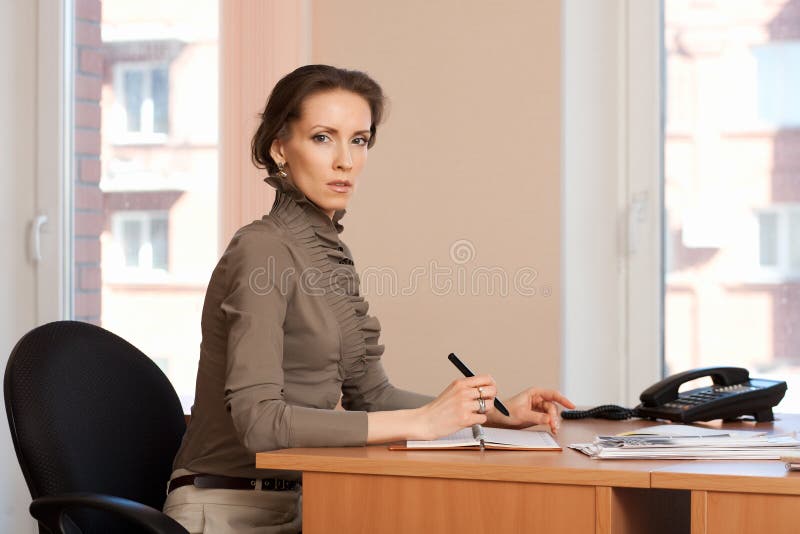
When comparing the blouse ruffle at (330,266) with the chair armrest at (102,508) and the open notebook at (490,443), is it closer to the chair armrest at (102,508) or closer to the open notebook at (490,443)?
the open notebook at (490,443)

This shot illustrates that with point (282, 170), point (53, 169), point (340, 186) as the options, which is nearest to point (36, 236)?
point (53, 169)

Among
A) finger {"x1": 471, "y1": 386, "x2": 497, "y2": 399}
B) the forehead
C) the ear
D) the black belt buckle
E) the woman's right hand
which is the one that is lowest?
the black belt buckle

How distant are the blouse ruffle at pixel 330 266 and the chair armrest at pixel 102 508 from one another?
0.47 meters

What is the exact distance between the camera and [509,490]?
1359mm

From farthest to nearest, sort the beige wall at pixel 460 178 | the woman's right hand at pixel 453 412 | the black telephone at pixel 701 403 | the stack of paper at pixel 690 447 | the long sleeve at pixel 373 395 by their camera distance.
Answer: the beige wall at pixel 460 178 < the long sleeve at pixel 373 395 < the black telephone at pixel 701 403 < the woman's right hand at pixel 453 412 < the stack of paper at pixel 690 447

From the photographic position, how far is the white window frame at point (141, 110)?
3.35m

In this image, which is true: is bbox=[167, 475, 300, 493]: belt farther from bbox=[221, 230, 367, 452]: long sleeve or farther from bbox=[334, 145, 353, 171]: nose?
bbox=[334, 145, 353, 171]: nose

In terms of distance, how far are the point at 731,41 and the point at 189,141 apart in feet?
5.82

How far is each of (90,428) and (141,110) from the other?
76.3 inches

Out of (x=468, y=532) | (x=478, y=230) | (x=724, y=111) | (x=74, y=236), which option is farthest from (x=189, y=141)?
(x=468, y=532)

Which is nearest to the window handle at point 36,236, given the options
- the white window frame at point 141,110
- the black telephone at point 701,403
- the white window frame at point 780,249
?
the white window frame at point 141,110

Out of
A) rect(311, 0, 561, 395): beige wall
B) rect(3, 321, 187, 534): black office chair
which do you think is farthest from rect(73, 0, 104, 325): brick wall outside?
rect(3, 321, 187, 534): black office chair

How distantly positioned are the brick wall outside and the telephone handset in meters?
2.15

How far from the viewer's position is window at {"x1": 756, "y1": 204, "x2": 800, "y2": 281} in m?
2.67
